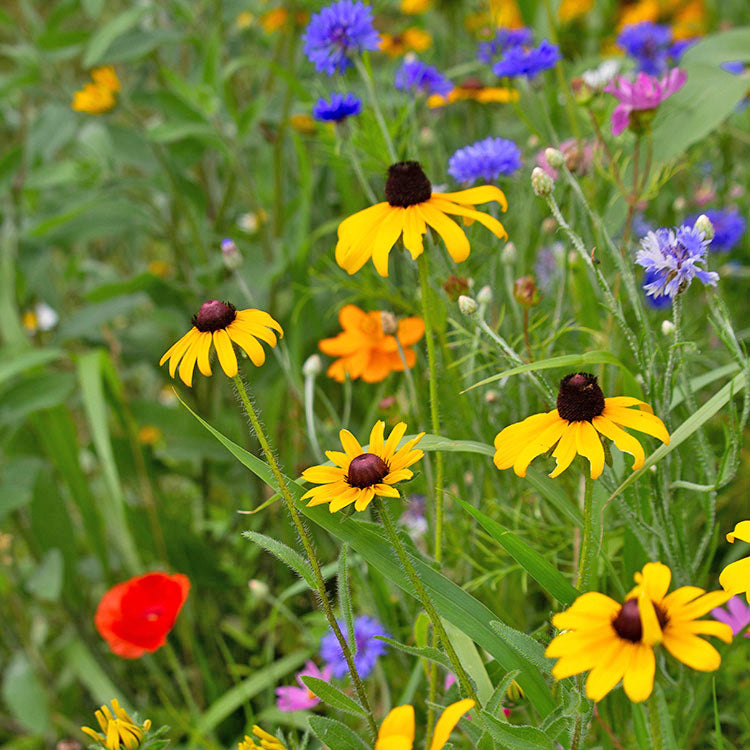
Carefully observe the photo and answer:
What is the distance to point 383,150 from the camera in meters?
0.91

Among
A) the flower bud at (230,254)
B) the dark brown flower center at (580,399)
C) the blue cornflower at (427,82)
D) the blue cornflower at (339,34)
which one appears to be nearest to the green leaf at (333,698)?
the dark brown flower center at (580,399)

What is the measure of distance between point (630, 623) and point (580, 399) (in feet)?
0.48

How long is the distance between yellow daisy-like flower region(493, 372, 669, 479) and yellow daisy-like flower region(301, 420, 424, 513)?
57 mm

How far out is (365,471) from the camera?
0.48 m

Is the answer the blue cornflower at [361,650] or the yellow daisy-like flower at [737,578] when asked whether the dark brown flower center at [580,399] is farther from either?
the blue cornflower at [361,650]

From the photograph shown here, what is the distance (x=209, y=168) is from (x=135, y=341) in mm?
344

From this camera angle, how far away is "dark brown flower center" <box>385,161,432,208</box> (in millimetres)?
573

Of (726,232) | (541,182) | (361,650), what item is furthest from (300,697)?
(726,232)

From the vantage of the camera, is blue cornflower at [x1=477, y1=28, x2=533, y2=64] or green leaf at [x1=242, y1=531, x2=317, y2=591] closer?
green leaf at [x1=242, y1=531, x2=317, y2=591]

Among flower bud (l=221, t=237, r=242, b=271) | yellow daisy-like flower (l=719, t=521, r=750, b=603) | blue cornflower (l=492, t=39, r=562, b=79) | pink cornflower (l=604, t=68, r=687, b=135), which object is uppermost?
blue cornflower (l=492, t=39, r=562, b=79)

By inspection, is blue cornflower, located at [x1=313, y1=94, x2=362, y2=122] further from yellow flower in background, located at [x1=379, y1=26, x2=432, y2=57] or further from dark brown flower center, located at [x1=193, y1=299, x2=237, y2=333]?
yellow flower in background, located at [x1=379, y1=26, x2=432, y2=57]

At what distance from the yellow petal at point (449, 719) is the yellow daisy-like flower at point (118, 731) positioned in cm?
18

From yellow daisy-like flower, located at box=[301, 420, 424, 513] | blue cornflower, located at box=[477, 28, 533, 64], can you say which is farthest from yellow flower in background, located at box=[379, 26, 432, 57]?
yellow daisy-like flower, located at box=[301, 420, 424, 513]

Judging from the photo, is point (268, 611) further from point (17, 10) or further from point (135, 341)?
point (17, 10)
